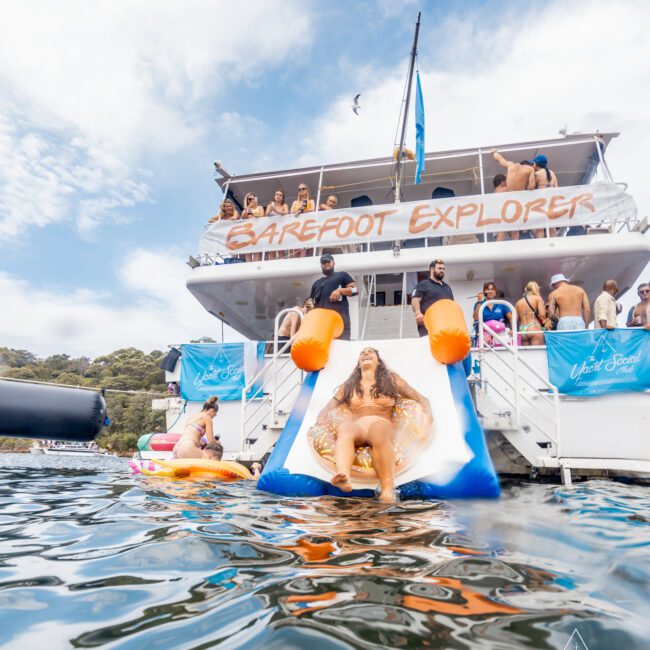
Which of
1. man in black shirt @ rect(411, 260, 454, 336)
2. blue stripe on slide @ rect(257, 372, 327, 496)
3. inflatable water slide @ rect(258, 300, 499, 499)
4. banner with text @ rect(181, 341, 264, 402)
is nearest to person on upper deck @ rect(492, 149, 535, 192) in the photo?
man in black shirt @ rect(411, 260, 454, 336)

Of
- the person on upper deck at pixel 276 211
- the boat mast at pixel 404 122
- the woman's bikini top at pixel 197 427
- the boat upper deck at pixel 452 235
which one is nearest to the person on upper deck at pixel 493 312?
the boat upper deck at pixel 452 235

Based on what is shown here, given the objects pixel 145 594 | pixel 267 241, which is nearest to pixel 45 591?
pixel 145 594

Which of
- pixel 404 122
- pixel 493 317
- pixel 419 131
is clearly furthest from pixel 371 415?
pixel 404 122

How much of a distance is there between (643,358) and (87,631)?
6.02 meters

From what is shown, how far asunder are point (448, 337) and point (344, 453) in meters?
1.54

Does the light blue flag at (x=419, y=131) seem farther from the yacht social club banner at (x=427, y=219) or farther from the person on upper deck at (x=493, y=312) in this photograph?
the person on upper deck at (x=493, y=312)

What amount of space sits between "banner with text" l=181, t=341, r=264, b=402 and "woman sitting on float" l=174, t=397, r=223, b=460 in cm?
84

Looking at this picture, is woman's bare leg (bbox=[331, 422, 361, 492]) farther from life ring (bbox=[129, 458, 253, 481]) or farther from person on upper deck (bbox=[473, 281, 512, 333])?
person on upper deck (bbox=[473, 281, 512, 333])

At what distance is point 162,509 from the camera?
2664mm

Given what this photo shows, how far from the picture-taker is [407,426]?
148 inches

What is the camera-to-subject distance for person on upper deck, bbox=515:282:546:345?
20.7 feet

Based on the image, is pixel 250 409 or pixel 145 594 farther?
pixel 250 409

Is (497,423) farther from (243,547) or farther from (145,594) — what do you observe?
(145,594)

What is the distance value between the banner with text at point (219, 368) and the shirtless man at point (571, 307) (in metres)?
4.19
